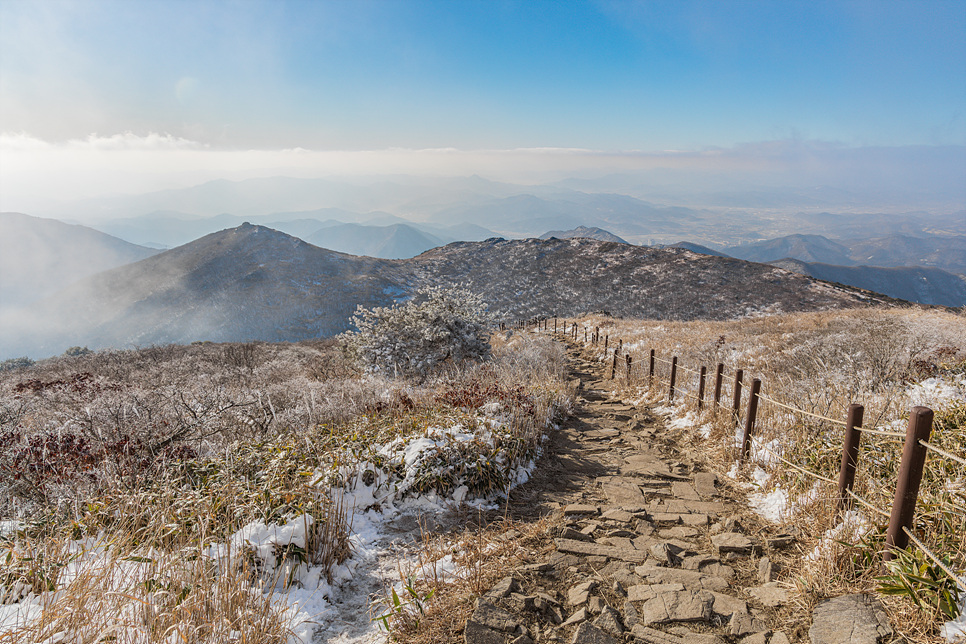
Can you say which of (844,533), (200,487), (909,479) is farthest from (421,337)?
(909,479)

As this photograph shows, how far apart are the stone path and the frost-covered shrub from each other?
25.5 feet

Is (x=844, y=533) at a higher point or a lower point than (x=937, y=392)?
higher

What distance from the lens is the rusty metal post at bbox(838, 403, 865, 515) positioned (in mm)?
3982

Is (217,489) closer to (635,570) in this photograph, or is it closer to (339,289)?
(635,570)

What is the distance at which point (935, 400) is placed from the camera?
19.3 ft

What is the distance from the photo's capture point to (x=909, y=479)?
3.10 metres

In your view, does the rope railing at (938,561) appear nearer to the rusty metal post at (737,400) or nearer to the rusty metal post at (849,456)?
the rusty metal post at (849,456)

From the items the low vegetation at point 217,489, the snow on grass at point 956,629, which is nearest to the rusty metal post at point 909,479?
the snow on grass at point 956,629

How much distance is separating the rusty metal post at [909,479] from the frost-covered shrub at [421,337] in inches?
431

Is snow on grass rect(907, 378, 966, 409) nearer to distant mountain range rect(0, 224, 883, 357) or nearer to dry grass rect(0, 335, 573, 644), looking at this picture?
dry grass rect(0, 335, 573, 644)

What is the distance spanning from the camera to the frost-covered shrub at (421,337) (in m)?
13.5

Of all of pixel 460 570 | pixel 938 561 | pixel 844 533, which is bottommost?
pixel 460 570

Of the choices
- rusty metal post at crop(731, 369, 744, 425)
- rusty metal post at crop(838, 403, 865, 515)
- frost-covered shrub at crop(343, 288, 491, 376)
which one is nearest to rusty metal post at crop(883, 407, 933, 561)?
rusty metal post at crop(838, 403, 865, 515)

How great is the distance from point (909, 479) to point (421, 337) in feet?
39.1
